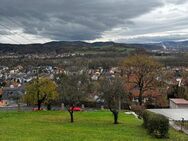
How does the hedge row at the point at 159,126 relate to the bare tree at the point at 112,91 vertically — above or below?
below

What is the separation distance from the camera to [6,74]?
176375 millimetres

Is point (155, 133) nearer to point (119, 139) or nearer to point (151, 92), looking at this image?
point (119, 139)

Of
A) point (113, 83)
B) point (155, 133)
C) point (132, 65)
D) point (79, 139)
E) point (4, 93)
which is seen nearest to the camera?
point (79, 139)

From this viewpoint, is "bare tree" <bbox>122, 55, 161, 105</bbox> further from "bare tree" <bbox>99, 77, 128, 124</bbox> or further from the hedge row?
the hedge row

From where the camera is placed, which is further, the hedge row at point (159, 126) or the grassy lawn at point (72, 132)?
the hedge row at point (159, 126)

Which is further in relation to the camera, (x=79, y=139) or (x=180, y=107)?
(x=180, y=107)

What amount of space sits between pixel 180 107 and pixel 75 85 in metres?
23.0

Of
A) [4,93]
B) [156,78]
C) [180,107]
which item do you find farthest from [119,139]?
[4,93]

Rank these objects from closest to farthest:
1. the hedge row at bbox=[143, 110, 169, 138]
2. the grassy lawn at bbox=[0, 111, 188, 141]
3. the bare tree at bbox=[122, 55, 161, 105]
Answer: the grassy lawn at bbox=[0, 111, 188, 141] → the hedge row at bbox=[143, 110, 169, 138] → the bare tree at bbox=[122, 55, 161, 105]

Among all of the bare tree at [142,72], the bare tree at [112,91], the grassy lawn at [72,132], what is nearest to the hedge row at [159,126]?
the grassy lawn at [72,132]

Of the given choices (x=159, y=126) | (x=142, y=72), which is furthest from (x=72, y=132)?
(x=142, y=72)

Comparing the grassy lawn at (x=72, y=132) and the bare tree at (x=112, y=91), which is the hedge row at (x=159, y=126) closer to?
the grassy lawn at (x=72, y=132)

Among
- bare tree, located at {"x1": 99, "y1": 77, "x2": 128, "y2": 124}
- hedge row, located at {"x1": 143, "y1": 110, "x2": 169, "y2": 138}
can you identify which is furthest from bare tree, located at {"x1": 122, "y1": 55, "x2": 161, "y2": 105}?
hedge row, located at {"x1": 143, "y1": 110, "x2": 169, "y2": 138}

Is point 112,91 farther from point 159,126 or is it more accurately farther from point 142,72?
point 142,72
